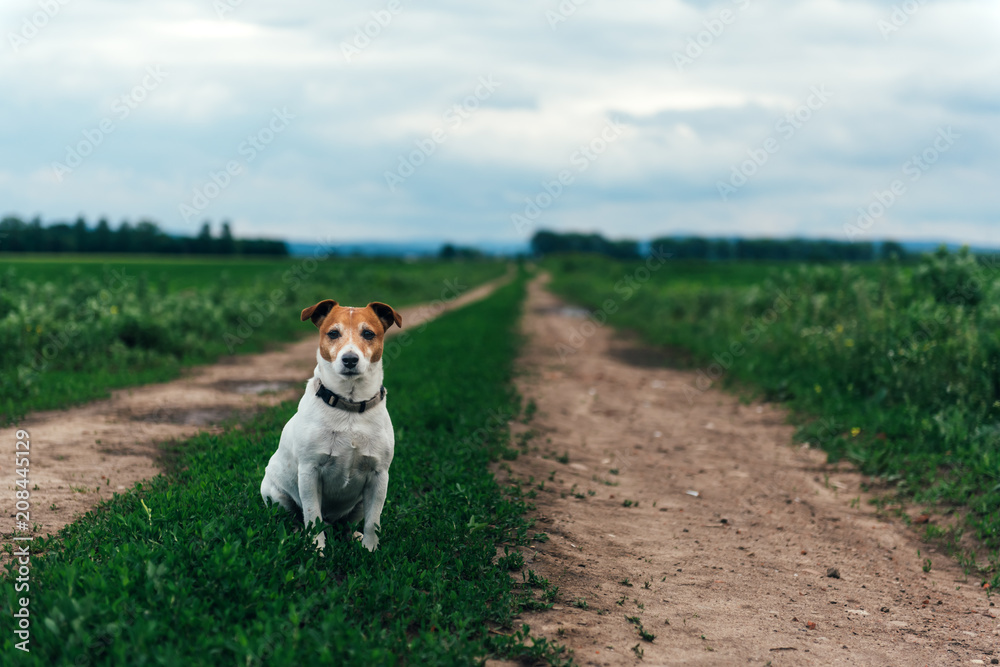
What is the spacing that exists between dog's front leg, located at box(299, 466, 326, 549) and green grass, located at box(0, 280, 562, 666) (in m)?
0.11

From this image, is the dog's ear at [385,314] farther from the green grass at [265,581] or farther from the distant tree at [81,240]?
the distant tree at [81,240]

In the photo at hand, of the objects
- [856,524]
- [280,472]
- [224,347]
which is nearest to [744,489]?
[856,524]

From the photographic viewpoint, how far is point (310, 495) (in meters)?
4.30

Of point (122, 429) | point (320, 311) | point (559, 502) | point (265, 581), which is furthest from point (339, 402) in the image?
point (122, 429)

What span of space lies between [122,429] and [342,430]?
16.4 ft

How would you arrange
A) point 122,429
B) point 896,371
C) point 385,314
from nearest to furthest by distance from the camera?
point 385,314 → point 122,429 → point 896,371

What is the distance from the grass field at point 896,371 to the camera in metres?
7.07

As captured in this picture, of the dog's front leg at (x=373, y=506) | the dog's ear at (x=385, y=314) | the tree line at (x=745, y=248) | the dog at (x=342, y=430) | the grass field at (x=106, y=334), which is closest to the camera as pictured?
the dog at (x=342, y=430)

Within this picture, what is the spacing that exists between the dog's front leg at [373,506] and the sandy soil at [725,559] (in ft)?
3.86

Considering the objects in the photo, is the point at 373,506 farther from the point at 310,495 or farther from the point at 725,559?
the point at 725,559

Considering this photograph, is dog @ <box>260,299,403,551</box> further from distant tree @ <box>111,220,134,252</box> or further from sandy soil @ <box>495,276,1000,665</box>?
distant tree @ <box>111,220,134,252</box>

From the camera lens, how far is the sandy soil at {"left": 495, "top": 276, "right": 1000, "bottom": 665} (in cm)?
413

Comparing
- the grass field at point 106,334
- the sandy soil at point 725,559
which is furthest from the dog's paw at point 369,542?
the grass field at point 106,334

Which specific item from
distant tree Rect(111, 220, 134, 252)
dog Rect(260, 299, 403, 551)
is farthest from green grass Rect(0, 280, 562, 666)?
distant tree Rect(111, 220, 134, 252)
